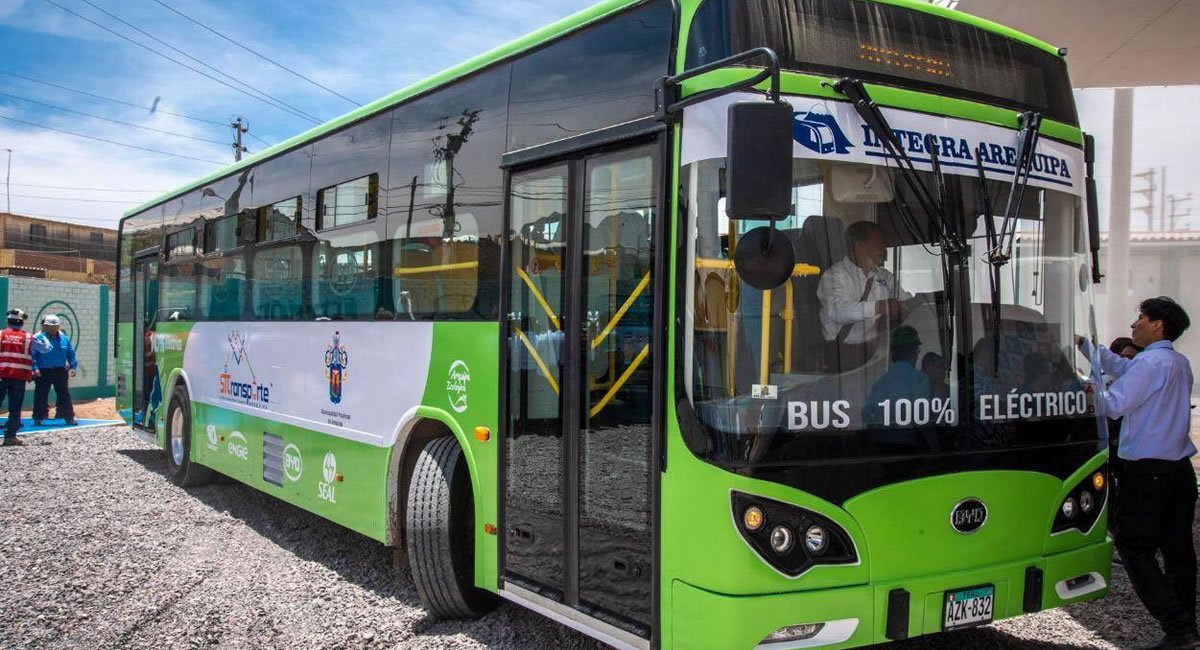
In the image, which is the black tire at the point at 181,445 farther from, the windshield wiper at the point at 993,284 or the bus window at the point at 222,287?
the windshield wiper at the point at 993,284

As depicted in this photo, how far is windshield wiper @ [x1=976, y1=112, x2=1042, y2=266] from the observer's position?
4109 millimetres

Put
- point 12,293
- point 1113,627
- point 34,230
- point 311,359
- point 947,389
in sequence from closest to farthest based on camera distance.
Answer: point 947,389
point 1113,627
point 311,359
point 12,293
point 34,230

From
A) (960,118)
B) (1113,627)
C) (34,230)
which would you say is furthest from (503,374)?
(34,230)

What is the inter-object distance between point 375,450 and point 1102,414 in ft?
13.9

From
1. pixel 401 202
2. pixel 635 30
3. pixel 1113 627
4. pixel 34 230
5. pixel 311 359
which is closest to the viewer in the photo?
pixel 635 30

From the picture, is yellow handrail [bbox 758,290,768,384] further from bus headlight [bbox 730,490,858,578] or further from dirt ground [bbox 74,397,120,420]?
dirt ground [bbox 74,397,120,420]

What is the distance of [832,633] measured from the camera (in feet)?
12.0

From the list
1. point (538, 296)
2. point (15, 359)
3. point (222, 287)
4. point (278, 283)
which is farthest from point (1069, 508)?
point (15, 359)

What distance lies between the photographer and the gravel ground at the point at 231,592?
5.22 m

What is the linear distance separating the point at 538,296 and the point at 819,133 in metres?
1.63

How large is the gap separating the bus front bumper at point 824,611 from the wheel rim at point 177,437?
826 cm

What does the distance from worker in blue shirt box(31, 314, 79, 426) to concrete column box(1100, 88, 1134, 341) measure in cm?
1808

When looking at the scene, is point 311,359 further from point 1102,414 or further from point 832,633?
point 1102,414

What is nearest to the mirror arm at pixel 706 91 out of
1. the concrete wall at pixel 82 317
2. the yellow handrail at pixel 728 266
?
the yellow handrail at pixel 728 266
